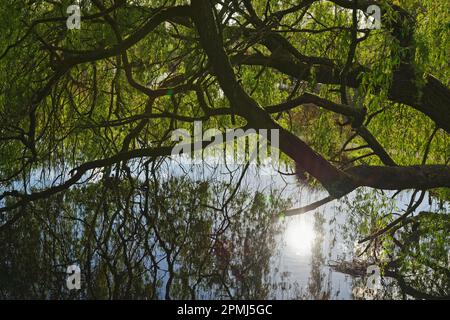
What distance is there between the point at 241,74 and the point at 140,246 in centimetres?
166

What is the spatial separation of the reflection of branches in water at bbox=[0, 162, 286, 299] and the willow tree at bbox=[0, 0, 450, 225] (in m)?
0.38

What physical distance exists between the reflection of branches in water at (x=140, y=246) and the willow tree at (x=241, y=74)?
0.38m

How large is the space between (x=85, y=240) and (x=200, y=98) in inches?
62.1

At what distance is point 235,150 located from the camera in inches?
246

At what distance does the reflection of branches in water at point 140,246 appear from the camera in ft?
13.7

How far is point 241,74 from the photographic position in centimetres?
527

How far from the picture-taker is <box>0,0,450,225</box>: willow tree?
3.70 m

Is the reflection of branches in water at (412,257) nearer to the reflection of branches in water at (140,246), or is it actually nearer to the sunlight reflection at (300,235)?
the sunlight reflection at (300,235)

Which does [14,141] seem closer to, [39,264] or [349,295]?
[39,264]
